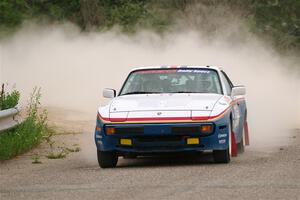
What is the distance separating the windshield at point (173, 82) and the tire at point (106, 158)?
1.42m

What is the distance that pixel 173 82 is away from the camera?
14180 millimetres

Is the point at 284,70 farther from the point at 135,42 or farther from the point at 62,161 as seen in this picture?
the point at 62,161

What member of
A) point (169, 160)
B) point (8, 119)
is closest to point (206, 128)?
point (169, 160)

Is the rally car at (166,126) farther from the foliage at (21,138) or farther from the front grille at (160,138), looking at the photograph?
the foliage at (21,138)

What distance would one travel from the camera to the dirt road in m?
10.0

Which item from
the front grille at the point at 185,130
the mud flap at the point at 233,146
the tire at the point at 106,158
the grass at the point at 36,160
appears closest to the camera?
the front grille at the point at 185,130

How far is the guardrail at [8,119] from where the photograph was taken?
14577 millimetres

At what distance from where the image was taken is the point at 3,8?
122 feet

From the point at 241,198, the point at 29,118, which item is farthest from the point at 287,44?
the point at 241,198

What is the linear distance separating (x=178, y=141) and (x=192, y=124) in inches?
11.6

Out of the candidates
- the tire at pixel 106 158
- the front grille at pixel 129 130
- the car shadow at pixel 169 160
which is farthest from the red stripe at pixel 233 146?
the tire at pixel 106 158

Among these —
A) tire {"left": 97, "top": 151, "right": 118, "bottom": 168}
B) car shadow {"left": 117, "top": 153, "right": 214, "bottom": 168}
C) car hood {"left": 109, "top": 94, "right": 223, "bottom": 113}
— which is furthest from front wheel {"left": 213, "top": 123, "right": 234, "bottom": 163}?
tire {"left": 97, "top": 151, "right": 118, "bottom": 168}

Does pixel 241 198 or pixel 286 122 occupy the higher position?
pixel 241 198

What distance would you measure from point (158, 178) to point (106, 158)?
182 centimetres
